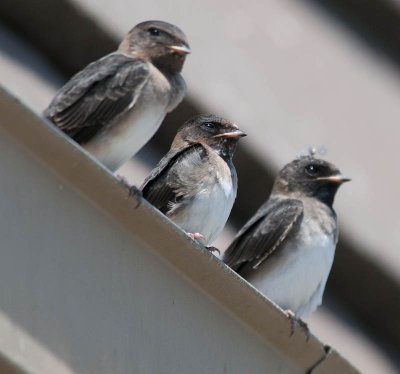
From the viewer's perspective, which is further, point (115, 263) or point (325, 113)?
A: point (325, 113)

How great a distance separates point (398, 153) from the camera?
12.7 m

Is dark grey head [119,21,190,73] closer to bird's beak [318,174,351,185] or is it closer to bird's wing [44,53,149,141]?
bird's wing [44,53,149,141]

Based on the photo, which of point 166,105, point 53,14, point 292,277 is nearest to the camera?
point 166,105

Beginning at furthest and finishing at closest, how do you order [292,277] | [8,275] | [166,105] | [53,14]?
[53,14], [292,277], [166,105], [8,275]

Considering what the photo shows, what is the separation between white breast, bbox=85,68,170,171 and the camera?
884cm

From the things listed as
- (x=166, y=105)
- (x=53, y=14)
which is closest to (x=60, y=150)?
(x=166, y=105)

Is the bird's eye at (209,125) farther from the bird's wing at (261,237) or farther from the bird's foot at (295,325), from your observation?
the bird's foot at (295,325)

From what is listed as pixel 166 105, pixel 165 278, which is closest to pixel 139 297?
pixel 165 278

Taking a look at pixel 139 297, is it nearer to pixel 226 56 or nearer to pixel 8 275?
pixel 8 275

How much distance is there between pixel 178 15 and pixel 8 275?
561 cm

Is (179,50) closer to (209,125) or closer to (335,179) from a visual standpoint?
(209,125)

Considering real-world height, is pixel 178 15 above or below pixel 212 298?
above

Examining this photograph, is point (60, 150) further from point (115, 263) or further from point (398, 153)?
point (398, 153)

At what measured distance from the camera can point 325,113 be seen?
1259cm
